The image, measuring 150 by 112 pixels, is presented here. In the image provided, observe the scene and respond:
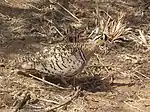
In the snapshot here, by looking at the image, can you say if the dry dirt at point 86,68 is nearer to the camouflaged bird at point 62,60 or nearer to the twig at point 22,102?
the twig at point 22,102

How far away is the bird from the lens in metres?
4.67

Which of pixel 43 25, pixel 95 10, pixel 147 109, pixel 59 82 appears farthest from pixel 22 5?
pixel 147 109

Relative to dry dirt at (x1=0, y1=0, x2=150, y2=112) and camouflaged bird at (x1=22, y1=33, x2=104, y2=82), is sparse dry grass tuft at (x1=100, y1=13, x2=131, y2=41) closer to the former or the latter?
dry dirt at (x1=0, y1=0, x2=150, y2=112)

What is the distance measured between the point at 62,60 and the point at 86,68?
2.81 ft

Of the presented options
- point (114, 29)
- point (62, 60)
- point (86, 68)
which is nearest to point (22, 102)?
point (62, 60)

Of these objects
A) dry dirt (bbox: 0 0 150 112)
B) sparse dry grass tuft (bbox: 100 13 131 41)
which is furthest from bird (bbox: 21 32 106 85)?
sparse dry grass tuft (bbox: 100 13 131 41)

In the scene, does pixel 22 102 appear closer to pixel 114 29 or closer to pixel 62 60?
pixel 62 60

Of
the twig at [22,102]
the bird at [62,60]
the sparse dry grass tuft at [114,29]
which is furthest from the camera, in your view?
the sparse dry grass tuft at [114,29]

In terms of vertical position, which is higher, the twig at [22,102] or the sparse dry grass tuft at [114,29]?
the sparse dry grass tuft at [114,29]

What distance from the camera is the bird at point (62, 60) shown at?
15.3 ft

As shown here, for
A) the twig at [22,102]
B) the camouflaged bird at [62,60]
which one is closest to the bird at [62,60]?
the camouflaged bird at [62,60]

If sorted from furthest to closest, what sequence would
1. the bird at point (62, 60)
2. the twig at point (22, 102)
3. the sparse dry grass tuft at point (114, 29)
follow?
1. the sparse dry grass tuft at point (114, 29)
2. the bird at point (62, 60)
3. the twig at point (22, 102)

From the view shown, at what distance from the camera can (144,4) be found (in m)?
7.59

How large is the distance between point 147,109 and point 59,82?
1.01 metres
